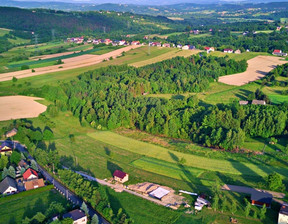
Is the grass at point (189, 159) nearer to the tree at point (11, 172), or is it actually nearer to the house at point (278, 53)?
the tree at point (11, 172)

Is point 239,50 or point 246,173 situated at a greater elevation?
point 239,50

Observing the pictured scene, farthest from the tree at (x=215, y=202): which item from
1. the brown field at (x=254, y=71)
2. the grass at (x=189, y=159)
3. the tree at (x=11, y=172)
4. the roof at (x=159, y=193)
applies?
the brown field at (x=254, y=71)

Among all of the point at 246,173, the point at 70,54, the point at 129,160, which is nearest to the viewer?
the point at 246,173

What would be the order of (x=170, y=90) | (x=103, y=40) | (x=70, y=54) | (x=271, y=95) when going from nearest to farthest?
1. (x=271, y=95)
2. (x=170, y=90)
3. (x=70, y=54)
4. (x=103, y=40)

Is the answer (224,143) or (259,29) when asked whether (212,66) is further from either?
(259,29)

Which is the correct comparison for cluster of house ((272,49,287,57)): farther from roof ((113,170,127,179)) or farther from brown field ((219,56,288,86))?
roof ((113,170,127,179))

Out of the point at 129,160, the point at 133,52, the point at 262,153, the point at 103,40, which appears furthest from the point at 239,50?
the point at 129,160

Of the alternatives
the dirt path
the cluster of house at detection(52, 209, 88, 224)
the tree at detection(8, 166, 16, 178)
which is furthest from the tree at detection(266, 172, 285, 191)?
the dirt path
